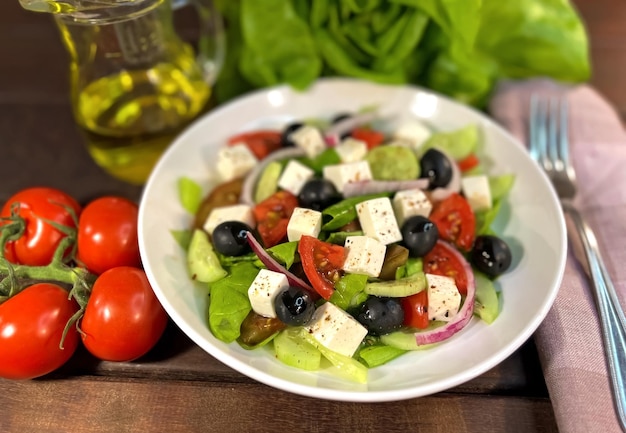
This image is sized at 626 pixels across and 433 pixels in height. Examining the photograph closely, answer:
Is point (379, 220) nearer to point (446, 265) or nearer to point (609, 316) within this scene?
point (446, 265)

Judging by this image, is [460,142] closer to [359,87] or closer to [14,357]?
[359,87]

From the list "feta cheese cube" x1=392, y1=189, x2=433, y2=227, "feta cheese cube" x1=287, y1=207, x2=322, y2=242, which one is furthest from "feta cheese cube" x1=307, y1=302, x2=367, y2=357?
"feta cheese cube" x1=392, y1=189, x2=433, y2=227

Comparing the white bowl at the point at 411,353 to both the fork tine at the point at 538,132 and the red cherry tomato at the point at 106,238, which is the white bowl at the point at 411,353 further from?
the fork tine at the point at 538,132

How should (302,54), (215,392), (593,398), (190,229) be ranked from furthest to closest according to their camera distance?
(302,54), (190,229), (215,392), (593,398)

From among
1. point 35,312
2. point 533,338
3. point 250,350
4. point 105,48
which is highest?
point 105,48

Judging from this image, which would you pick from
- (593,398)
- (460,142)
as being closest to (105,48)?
(460,142)

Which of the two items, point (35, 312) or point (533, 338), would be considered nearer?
point (35, 312)
